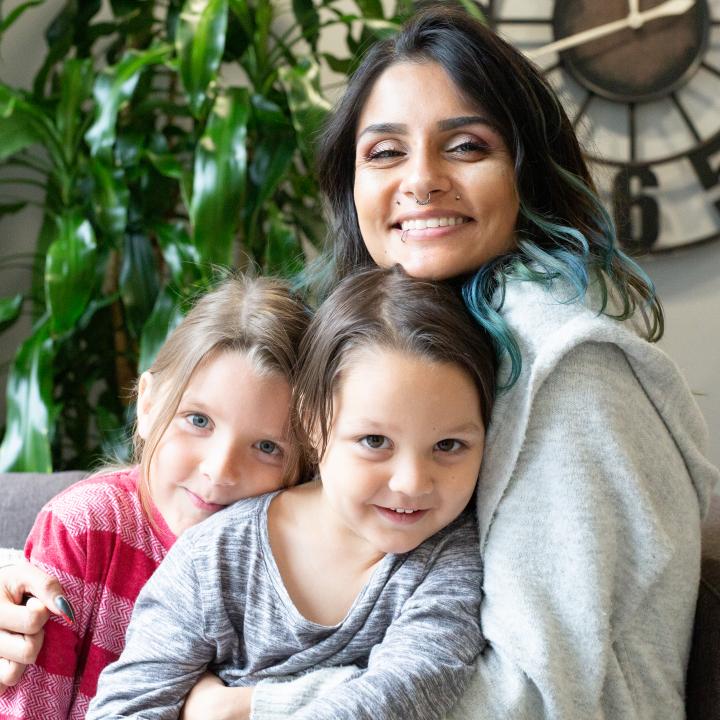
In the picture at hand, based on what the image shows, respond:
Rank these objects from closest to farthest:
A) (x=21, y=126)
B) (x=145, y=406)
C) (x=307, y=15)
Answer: (x=145, y=406) < (x=21, y=126) < (x=307, y=15)

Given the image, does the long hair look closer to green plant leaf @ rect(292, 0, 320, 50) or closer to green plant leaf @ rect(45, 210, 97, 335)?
green plant leaf @ rect(45, 210, 97, 335)

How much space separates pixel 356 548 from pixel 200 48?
118 centimetres

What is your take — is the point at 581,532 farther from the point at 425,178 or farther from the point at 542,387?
the point at 425,178

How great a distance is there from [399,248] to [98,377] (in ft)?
5.09

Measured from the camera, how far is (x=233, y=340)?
1032 millimetres

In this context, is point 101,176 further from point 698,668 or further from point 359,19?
point 698,668

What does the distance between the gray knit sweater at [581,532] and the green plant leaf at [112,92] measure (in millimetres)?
1229

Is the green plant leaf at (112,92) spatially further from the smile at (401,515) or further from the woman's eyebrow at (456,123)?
the smile at (401,515)

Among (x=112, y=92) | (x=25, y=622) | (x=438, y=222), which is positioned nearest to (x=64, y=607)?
(x=25, y=622)

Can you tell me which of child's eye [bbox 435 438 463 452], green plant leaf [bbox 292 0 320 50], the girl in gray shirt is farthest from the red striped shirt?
green plant leaf [bbox 292 0 320 50]

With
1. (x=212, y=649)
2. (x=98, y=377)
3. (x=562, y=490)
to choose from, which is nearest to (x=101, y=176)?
(x=98, y=377)

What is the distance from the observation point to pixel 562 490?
0.85m

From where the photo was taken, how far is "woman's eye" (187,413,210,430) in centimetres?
104

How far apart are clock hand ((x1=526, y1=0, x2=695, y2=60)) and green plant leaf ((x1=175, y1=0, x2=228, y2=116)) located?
2.78 feet
